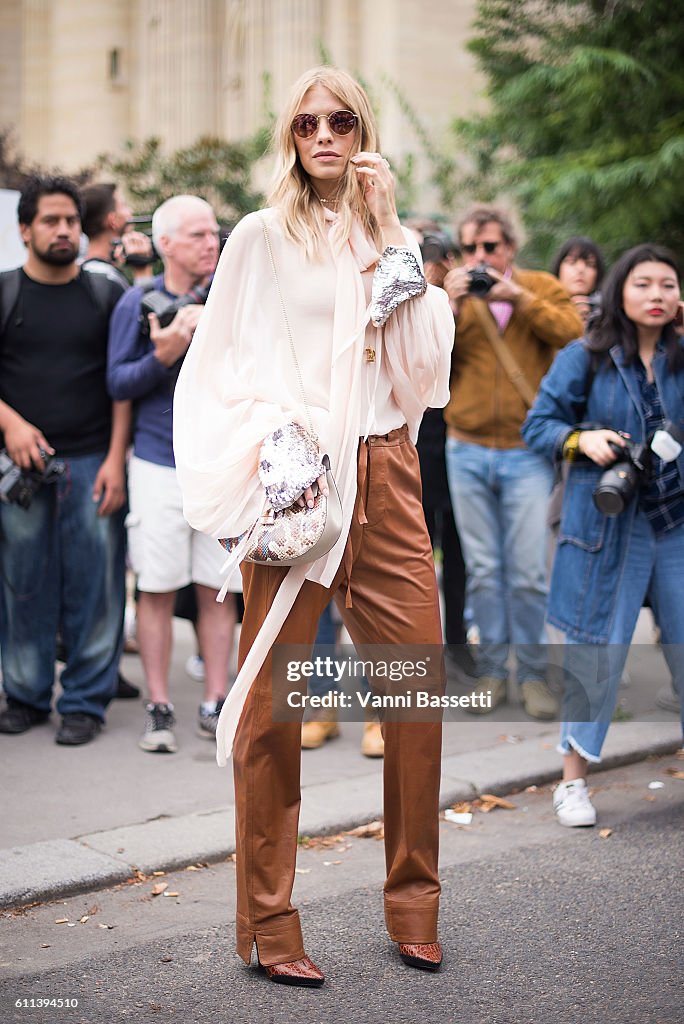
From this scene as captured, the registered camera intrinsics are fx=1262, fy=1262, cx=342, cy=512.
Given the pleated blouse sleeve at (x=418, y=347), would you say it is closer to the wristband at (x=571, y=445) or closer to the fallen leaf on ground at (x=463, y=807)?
the wristband at (x=571, y=445)

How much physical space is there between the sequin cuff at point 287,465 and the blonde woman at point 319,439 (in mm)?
Result: 59

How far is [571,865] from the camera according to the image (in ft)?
14.1

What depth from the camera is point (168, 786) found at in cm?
500

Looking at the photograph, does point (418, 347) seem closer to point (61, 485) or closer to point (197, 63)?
point (61, 485)

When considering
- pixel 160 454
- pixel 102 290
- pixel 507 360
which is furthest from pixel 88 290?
pixel 507 360

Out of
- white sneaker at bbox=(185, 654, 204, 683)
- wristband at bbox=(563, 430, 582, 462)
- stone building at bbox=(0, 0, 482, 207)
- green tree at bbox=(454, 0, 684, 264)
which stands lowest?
white sneaker at bbox=(185, 654, 204, 683)

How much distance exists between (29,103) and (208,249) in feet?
72.8

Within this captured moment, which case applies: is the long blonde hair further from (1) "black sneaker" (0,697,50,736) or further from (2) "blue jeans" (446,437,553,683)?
(1) "black sneaker" (0,697,50,736)

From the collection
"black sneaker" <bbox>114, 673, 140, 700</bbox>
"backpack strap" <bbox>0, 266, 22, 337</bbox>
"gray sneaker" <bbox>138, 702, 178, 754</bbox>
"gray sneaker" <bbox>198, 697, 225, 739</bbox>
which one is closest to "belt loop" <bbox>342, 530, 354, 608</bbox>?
"gray sneaker" <bbox>138, 702, 178, 754</bbox>

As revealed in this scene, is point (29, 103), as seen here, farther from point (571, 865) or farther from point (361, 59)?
point (571, 865)

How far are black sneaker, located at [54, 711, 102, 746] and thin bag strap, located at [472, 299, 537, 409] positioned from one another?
2.58 m

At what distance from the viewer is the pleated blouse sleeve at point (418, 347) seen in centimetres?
344

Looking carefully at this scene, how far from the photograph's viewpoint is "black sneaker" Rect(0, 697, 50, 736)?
5645 mm

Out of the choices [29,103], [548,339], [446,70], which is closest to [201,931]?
[548,339]
